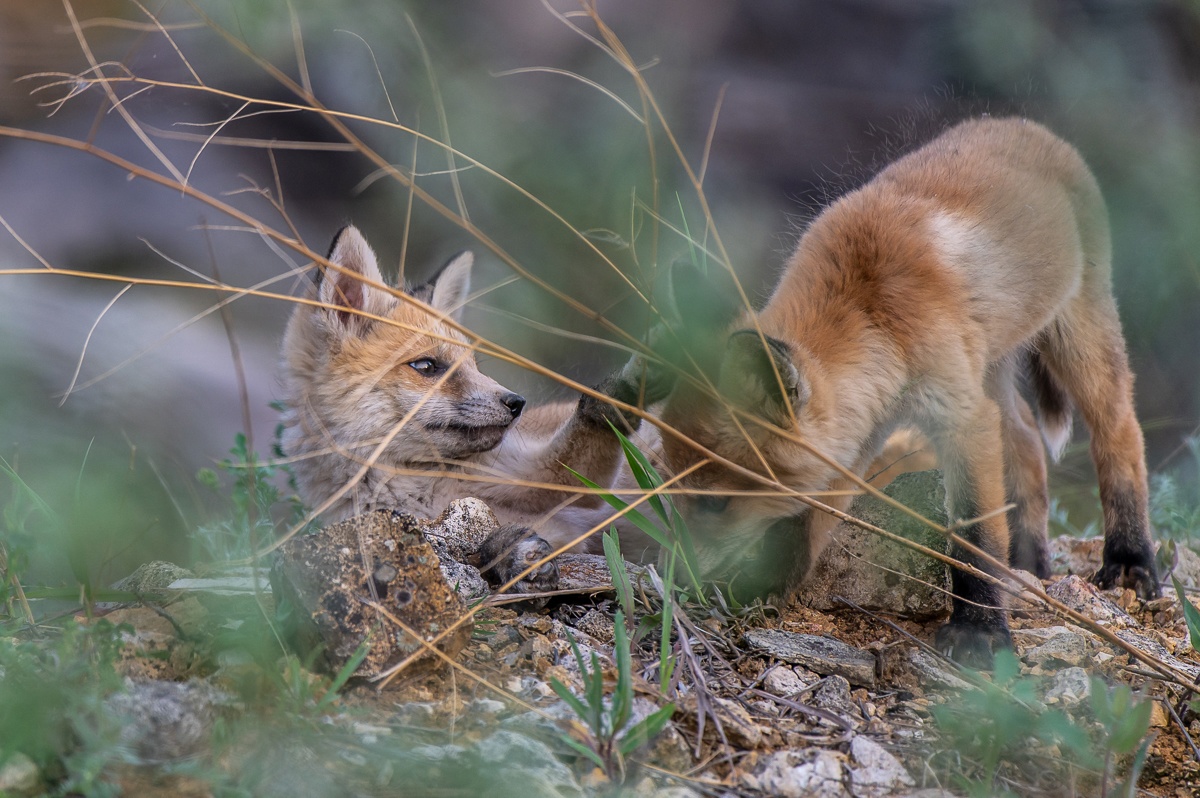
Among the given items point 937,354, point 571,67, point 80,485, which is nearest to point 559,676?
point 80,485

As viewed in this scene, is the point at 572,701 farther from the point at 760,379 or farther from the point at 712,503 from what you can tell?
the point at 712,503

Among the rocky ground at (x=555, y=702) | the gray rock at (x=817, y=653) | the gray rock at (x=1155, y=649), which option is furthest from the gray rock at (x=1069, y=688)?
the gray rock at (x=817, y=653)

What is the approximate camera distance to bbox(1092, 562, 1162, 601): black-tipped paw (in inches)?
147

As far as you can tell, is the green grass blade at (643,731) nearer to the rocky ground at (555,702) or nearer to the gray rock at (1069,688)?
the rocky ground at (555,702)

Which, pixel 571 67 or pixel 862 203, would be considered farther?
pixel 571 67

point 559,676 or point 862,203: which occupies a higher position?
point 862,203

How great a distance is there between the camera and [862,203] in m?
3.73

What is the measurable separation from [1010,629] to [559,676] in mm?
1607

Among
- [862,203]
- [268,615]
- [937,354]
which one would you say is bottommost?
[268,615]

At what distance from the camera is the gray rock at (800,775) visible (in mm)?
2018

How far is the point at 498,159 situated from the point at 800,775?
2564 mm

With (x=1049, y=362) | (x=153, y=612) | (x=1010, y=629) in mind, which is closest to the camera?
(x=153, y=612)

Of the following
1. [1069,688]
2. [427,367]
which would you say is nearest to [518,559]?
[427,367]

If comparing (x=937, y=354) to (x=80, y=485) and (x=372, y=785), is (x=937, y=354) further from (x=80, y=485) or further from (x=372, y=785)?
(x=80, y=485)
